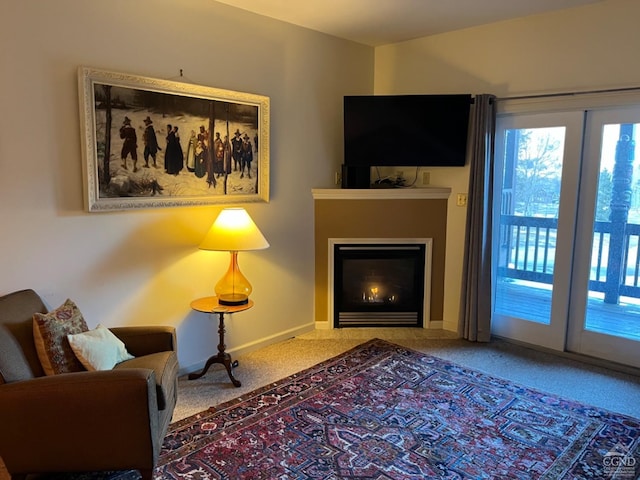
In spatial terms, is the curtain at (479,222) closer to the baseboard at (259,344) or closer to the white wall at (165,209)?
the white wall at (165,209)

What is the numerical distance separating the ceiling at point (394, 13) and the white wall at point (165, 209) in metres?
0.16

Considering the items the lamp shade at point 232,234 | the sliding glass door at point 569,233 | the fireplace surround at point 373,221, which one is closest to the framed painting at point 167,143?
the lamp shade at point 232,234

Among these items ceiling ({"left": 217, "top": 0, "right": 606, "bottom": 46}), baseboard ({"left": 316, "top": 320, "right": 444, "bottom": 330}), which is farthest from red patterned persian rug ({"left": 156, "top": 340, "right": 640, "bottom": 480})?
ceiling ({"left": 217, "top": 0, "right": 606, "bottom": 46})

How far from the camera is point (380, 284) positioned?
15.0 ft

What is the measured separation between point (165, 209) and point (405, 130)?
2310 millimetres

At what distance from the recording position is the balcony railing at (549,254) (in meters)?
3.51

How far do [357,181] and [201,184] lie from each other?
167 centimetres

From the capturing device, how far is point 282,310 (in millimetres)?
4160

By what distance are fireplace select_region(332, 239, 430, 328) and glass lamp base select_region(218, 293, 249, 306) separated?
53.8 inches

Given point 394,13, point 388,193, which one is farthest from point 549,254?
point 394,13

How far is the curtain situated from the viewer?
397 cm

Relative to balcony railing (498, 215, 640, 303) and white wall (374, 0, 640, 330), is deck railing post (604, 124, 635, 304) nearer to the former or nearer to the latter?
balcony railing (498, 215, 640, 303)

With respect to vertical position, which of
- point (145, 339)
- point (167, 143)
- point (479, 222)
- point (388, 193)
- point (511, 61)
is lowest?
point (145, 339)

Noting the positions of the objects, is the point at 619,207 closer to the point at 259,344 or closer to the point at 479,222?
the point at 479,222
